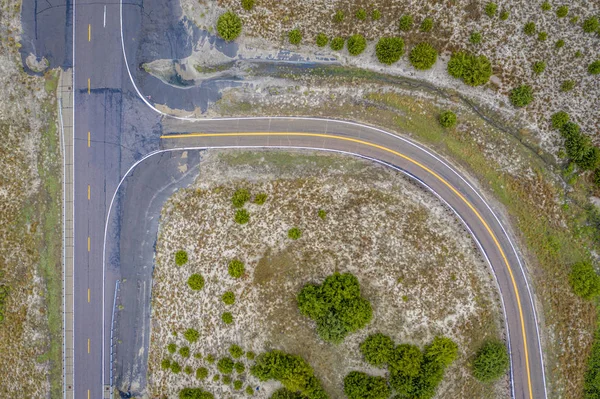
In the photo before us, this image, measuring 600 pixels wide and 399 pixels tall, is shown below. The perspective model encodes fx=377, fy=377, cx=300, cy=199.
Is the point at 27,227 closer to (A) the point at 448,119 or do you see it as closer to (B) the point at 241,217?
(B) the point at 241,217

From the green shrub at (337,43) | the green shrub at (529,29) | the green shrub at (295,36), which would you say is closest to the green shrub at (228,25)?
the green shrub at (295,36)

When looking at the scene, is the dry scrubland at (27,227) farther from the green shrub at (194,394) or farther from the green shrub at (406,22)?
the green shrub at (406,22)

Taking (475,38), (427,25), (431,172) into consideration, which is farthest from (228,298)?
(475,38)

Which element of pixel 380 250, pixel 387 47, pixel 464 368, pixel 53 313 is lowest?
pixel 464 368

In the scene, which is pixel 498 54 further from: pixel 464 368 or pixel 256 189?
pixel 464 368

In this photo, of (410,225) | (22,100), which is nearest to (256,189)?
(410,225)

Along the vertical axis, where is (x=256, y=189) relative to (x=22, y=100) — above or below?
below
